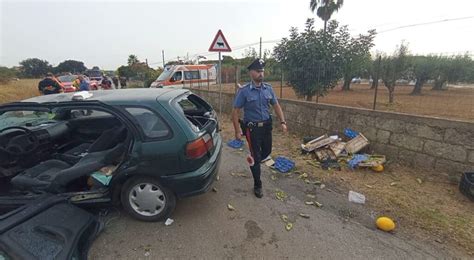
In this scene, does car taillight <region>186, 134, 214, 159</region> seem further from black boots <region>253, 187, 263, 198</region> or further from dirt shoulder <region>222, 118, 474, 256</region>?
dirt shoulder <region>222, 118, 474, 256</region>

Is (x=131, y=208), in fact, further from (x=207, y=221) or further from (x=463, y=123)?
(x=463, y=123)

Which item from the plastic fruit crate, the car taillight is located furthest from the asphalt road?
the plastic fruit crate

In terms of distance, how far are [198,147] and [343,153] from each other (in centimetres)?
304

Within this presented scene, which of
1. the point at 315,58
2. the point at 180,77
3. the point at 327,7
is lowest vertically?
the point at 180,77

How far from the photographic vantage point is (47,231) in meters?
2.02

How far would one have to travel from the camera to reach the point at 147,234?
8.30ft

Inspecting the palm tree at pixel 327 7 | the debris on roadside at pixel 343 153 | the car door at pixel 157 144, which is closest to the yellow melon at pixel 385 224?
the debris on roadside at pixel 343 153

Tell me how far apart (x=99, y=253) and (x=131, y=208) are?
0.53 m

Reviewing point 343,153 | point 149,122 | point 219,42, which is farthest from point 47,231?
point 219,42

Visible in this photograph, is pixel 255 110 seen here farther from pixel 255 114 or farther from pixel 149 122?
pixel 149 122

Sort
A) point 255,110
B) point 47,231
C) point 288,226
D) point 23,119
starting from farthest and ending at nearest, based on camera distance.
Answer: point 23,119
point 255,110
point 288,226
point 47,231

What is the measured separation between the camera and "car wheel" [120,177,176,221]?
2.64m

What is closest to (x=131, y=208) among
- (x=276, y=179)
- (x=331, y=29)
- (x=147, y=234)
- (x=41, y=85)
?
(x=147, y=234)

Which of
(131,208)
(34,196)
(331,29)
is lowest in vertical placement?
(131,208)
